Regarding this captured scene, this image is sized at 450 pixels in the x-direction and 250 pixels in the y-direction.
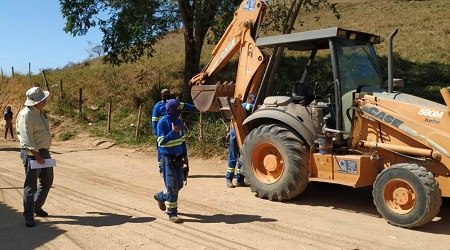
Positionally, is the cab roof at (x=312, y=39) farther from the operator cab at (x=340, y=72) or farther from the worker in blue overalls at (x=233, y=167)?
the worker in blue overalls at (x=233, y=167)

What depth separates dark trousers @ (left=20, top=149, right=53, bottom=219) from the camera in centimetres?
585

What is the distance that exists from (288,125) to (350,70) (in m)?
1.24

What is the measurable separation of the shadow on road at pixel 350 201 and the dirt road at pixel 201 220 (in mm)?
14

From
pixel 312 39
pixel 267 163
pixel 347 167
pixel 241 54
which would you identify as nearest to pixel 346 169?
pixel 347 167

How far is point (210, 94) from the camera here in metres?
8.33

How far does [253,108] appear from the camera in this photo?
7723mm

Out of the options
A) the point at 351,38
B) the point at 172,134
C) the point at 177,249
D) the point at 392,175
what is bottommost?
the point at 177,249

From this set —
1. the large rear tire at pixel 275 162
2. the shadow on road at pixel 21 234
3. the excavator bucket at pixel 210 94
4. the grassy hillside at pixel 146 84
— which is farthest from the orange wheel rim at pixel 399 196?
the grassy hillside at pixel 146 84

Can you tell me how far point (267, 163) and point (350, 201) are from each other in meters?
1.43

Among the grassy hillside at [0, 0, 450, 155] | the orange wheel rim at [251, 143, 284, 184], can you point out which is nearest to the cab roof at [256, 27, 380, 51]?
the orange wheel rim at [251, 143, 284, 184]

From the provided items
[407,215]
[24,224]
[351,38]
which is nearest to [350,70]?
[351,38]

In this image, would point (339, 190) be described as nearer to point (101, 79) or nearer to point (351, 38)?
point (351, 38)

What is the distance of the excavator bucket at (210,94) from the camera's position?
8.28 metres

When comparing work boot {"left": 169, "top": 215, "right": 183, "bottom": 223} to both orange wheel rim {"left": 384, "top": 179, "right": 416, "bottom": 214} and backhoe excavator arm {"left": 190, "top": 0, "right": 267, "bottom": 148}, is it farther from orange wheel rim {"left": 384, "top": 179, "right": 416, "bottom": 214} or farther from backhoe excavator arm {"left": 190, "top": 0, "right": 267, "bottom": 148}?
orange wheel rim {"left": 384, "top": 179, "right": 416, "bottom": 214}
